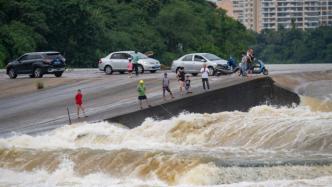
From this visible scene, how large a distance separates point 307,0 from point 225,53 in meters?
83.8

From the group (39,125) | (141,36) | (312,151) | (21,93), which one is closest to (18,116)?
(39,125)

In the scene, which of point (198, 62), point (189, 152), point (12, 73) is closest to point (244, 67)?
point (198, 62)

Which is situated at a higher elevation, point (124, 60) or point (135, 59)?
point (135, 59)

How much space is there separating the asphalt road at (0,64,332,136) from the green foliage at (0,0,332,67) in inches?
817

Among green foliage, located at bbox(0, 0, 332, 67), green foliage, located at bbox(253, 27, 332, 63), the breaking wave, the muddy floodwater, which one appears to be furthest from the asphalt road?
green foliage, located at bbox(253, 27, 332, 63)

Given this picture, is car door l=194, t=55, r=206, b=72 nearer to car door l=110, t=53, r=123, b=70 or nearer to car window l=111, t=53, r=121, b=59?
car door l=110, t=53, r=123, b=70

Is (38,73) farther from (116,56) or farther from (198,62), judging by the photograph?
(198,62)

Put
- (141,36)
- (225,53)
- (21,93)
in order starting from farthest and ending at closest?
1. (225,53)
2. (141,36)
3. (21,93)

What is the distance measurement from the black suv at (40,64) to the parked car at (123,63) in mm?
2168

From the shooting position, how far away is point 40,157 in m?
25.9

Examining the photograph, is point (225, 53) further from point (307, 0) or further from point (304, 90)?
point (307, 0)

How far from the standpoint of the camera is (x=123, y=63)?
148 feet

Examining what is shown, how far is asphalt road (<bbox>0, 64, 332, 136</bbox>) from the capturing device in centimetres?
3167

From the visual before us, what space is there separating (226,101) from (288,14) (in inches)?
5672
